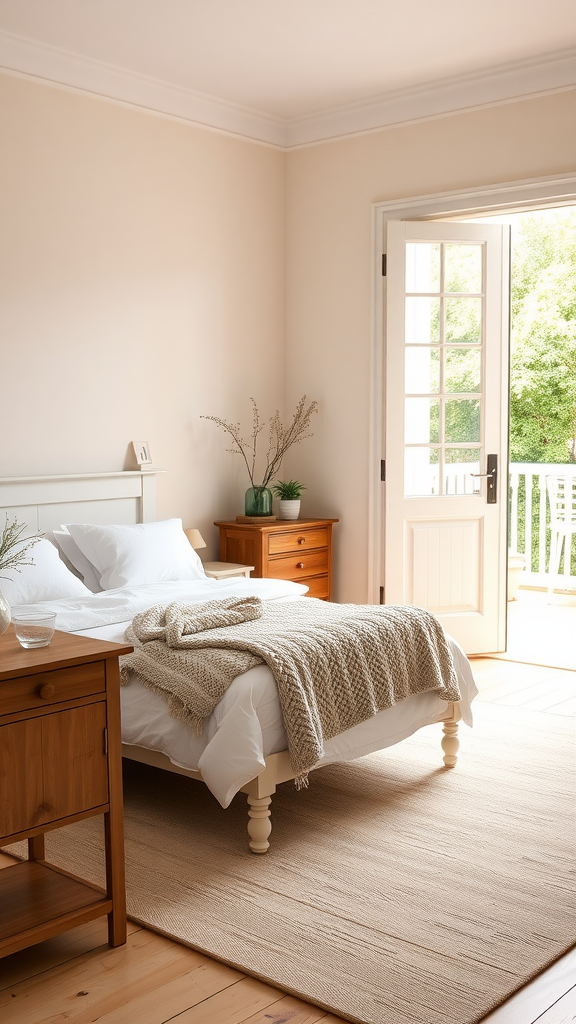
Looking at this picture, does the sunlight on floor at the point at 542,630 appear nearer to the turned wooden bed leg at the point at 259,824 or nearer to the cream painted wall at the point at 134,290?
the cream painted wall at the point at 134,290

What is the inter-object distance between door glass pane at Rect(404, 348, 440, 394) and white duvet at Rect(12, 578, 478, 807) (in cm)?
203

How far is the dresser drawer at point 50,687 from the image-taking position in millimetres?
2188

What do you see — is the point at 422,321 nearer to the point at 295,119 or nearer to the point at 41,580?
the point at 295,119

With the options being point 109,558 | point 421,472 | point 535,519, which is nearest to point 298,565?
point 421,472

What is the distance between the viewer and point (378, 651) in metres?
3.32

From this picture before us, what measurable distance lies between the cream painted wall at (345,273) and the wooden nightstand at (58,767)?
10.8 feet

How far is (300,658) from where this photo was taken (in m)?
3.05

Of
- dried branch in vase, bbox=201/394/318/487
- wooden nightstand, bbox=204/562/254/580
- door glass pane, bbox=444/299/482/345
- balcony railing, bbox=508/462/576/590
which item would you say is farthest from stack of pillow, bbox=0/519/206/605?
balcony railing, bbox=508/462/576/590

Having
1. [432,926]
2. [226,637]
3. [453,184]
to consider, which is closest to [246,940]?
[432,926]

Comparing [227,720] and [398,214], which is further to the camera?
[398,214]

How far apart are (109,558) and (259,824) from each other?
1682mm

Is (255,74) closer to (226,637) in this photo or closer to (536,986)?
(226,637)

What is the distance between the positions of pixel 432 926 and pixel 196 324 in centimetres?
367

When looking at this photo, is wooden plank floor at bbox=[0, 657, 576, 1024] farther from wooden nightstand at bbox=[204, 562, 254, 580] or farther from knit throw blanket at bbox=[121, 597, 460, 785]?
wooden nightstand at bbox=[204, 562, 254, 580]
